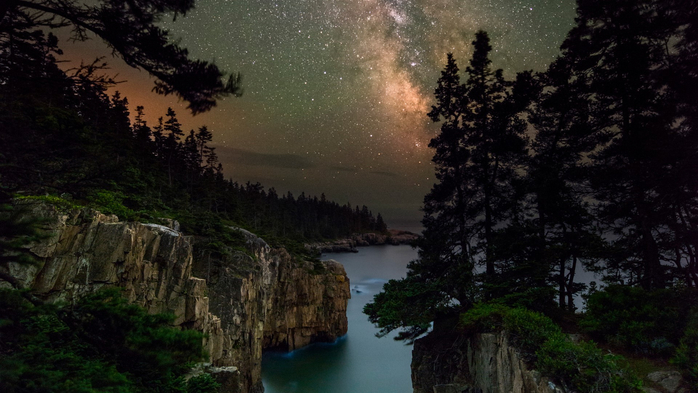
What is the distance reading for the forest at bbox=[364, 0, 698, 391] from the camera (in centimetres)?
948

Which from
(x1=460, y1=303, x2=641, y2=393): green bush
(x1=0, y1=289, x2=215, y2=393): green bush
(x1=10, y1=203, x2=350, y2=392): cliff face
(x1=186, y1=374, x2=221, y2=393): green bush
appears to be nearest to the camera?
(x1=0, y1=289, x2=215, y2=393): green bush

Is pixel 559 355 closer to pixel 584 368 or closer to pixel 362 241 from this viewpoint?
pixel 584 368

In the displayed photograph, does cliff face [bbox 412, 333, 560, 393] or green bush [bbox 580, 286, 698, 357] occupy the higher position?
green bush [bbox 580, 286, 698, 357]

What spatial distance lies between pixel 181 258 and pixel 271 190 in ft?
371

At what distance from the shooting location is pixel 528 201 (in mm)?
16406

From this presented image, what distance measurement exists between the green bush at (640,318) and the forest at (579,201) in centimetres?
4

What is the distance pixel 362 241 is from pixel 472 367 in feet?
426

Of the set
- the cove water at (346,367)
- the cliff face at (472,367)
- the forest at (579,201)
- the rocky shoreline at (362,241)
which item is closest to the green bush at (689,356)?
the forest at (579,201)

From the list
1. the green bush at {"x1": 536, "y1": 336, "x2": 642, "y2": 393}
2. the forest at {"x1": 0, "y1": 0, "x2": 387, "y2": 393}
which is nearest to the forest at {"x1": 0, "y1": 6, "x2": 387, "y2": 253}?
the forest at {"x1": 0, "y1": 0, "x2": 387, "y2": 393}

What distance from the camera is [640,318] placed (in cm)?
945

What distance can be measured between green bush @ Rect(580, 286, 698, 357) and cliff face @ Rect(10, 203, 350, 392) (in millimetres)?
13653

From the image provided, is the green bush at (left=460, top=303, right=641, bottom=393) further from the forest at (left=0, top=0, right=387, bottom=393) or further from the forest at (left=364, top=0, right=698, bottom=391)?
the forest at (left=0, top=0, right=387, bottom=393)

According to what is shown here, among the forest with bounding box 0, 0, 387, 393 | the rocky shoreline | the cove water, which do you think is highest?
the forest with bounding box 0, 0, 387, 393

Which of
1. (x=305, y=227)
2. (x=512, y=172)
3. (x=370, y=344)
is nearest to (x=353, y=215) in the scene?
(x=305, y=227)
